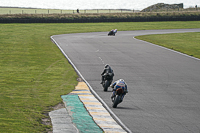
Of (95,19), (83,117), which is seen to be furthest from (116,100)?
(95,19)

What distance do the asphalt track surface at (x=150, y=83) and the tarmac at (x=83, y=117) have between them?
23.0 inches

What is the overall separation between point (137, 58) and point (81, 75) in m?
9.02

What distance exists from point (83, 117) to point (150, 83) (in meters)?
7.72

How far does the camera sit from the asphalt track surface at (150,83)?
13241mm

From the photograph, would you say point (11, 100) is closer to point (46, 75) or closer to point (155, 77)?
point (46, 75)

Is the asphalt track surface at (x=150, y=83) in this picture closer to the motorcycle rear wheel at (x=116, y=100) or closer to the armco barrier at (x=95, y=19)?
the motorcycle rear wheel at (x=116, y=100)

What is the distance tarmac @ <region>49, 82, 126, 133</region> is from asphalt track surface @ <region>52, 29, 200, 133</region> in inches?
23.0

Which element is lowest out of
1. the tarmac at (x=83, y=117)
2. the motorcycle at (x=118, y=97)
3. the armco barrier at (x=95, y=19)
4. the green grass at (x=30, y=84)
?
the tarmac at (x=83, y=117)

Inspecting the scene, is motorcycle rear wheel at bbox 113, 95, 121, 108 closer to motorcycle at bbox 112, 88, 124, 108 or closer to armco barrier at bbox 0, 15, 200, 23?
motorcycle at bbox 112, 88, 124, 108

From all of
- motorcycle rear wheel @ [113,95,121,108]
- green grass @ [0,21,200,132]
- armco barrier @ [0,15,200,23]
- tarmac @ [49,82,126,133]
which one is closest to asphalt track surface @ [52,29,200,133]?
motorcycle rear wheel @ [113,95,121,108]

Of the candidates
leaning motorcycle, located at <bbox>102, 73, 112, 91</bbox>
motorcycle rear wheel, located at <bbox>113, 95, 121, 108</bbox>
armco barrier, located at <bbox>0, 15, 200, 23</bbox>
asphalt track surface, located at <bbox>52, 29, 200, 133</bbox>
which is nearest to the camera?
asphalt track surface, located at <bbox>52, 29, 200, 133</bbox>

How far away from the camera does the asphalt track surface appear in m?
13.2

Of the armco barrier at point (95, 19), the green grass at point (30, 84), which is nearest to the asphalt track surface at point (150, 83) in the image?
the green grass at point (30, 84)

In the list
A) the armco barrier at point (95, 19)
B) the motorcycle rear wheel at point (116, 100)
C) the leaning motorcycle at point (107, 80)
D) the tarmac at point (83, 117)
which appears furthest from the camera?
the armco barrier at point (95, 19)
